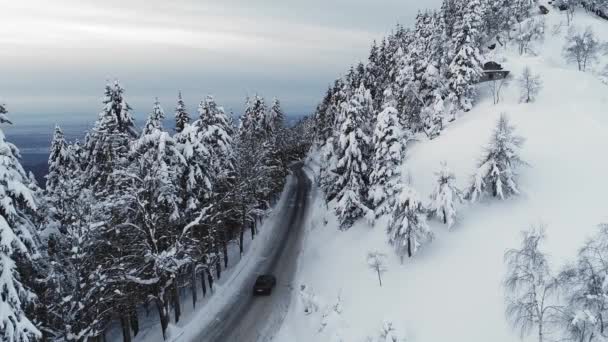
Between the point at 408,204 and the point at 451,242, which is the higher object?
the point at 408,204

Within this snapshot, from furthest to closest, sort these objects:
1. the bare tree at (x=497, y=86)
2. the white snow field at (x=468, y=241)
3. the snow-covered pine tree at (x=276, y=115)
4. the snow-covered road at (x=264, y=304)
A: the snow-covered pine tree at (x=276, y=115)
the bare tree at (x=497, y=86)
the snow-covered road at (x=264, y=304)
the white snow field at (x=468, y=241)

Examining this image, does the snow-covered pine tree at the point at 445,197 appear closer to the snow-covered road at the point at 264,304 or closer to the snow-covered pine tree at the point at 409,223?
the snow-covered pine tree at the point at 409,223

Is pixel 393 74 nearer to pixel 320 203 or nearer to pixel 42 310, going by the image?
pixel 320 203

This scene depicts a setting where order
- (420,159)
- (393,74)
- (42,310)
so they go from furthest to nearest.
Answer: (393,74) < (420,159) < (42,310)

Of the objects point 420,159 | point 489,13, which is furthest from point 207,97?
point 489,13

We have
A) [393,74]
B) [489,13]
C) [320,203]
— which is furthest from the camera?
[489,13]

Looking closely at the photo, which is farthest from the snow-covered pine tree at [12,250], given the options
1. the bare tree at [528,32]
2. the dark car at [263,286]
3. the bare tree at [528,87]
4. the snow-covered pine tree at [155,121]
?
the bare tree at [528,32]
